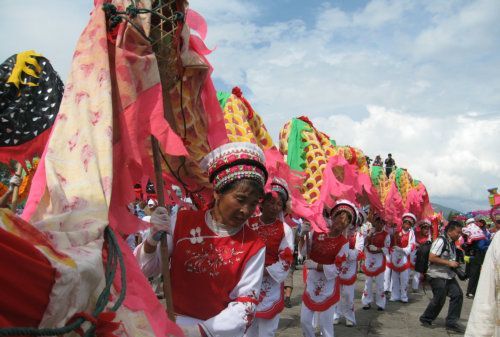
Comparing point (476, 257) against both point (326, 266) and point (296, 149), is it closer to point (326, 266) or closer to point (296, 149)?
point (326, 266)

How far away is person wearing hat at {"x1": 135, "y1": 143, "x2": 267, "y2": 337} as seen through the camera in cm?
240

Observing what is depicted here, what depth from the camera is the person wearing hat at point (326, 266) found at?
5.93 m

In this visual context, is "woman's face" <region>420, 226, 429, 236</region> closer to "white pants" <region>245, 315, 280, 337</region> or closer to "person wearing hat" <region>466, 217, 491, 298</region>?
"person wearing hat" <region>466, 217, 491, 298</region>

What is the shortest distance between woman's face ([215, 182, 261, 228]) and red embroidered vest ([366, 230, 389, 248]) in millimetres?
A: 7652

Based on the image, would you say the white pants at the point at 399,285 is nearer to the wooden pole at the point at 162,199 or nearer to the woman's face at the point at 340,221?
the woman's face at the point at 340,221

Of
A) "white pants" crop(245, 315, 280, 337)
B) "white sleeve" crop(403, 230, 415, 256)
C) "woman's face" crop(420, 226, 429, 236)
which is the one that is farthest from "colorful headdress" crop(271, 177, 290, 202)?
"woman's face" crop(420, 226, 429, 236)

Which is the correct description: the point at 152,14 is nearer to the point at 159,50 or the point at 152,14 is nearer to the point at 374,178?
the point at 159,50

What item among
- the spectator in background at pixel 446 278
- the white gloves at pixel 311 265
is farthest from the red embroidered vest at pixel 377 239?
the white gloves at pixel 311 265

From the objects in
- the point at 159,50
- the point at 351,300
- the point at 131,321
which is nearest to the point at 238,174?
the point at 159,50

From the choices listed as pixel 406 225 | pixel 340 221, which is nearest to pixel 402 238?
pixel 406 225

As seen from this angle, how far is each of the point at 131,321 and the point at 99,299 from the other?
22 centimetres

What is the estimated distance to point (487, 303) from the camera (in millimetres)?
2889

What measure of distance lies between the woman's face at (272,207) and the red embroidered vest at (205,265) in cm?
237

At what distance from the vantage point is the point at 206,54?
7.58 feet
